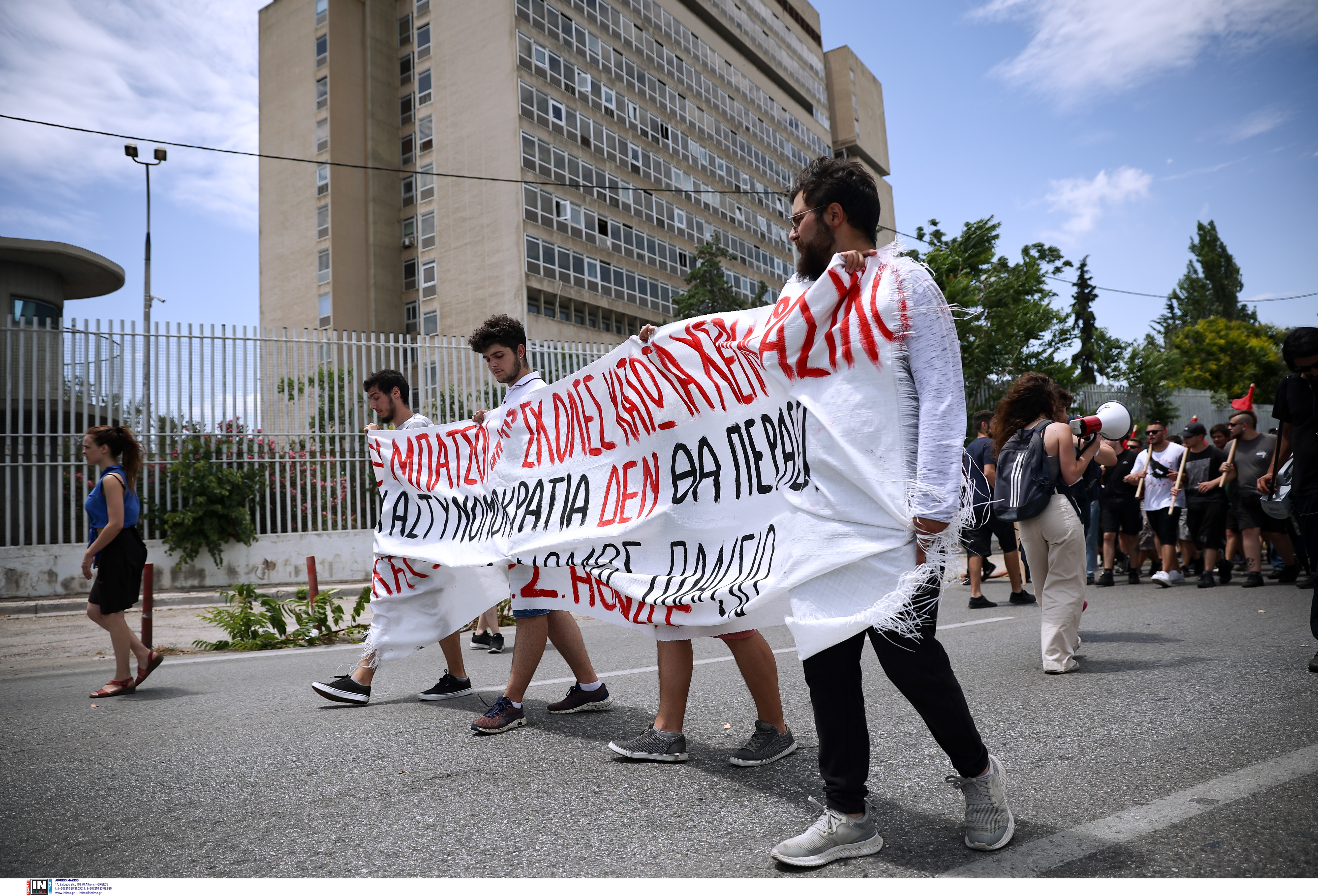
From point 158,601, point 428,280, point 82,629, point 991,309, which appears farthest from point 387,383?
point 428,280

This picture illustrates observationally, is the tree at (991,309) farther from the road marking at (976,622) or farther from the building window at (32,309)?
the building window at (32,309)

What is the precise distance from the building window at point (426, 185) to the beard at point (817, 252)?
147ft

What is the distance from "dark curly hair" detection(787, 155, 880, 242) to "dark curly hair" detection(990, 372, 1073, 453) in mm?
3458

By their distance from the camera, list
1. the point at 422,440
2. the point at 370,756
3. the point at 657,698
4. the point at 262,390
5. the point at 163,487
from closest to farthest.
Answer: the point at 370,756 → the point at 657,698 → the point at 422,440 → the point at 163,487 → the point at 262,390

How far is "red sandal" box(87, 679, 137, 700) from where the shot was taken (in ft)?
19.3

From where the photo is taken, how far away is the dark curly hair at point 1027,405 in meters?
5.84

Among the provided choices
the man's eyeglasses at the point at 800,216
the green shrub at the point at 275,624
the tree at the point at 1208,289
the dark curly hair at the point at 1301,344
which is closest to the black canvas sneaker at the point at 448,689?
the green shrub at the point at 275,624

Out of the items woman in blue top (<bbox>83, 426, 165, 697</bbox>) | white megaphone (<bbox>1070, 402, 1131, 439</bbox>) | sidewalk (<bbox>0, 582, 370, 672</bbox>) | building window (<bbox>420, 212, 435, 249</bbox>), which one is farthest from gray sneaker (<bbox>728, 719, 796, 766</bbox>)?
building window (<bbox>420, 212, 435, 249</bbox>)

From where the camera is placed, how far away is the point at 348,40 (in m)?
46.7

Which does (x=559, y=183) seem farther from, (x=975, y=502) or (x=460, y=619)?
(x=460, y=619)

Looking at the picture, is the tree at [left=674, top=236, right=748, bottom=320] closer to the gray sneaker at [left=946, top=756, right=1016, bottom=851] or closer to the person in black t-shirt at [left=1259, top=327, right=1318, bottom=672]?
the person in black t-shirt at [left=1259, top=327, right=1318, bottom=672]

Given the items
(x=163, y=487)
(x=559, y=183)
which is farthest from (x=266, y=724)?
(x=559, y=183)

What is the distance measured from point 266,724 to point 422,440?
1.88 meters

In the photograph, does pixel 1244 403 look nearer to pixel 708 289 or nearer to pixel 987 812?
pixel 987 812
